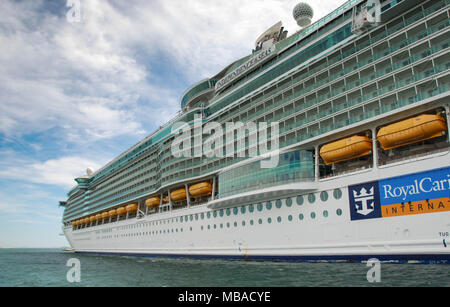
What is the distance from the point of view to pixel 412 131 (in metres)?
19.1

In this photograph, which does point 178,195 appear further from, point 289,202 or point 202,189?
point 289,202

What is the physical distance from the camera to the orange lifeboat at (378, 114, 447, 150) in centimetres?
1848

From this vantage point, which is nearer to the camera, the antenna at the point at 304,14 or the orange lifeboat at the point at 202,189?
the antenna at the point at 304,14

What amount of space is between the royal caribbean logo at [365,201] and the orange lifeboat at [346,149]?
7.48ft

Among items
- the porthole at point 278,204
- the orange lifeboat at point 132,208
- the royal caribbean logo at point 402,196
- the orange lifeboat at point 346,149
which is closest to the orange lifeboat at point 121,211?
the orange lifeboat at point 132,208

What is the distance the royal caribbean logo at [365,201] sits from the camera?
20.2 meters

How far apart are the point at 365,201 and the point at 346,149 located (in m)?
3.77

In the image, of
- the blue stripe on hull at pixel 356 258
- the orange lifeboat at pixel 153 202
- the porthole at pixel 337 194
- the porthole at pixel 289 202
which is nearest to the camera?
the blue stripe on hull at pixel 356 258

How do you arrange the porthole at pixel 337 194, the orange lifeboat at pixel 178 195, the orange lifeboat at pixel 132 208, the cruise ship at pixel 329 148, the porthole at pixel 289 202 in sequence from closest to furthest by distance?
the cruise ship at pixel 329 148 < the porthole at pixel 337 194 < the porthole at pixel 289 202 < the orange lifeboat at pixel 178 195 < the orange lifeboat at pixel 132 208

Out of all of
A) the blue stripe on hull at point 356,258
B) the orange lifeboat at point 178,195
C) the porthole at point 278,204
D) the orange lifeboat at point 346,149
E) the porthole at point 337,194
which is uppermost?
the orange lifeboat at point 346,149

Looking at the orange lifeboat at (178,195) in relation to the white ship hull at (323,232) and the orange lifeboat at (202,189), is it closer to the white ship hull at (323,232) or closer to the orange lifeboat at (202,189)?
the white ship hull at (323,232)

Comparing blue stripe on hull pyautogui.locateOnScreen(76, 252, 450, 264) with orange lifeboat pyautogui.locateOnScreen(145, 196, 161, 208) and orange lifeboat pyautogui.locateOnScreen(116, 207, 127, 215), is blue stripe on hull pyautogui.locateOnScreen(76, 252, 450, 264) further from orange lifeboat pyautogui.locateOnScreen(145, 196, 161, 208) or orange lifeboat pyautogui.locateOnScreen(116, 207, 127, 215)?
orange lifeboat pyautogui.locateOnScreen(116, 207, 127, 215)

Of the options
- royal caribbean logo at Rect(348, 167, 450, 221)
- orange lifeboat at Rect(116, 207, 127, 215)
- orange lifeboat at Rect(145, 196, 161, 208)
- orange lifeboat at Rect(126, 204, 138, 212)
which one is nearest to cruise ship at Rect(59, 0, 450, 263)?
royal caribbean logo at Rect(348, 167, 450, 221)

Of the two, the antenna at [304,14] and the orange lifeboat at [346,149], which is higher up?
the antenna at [304,14]
